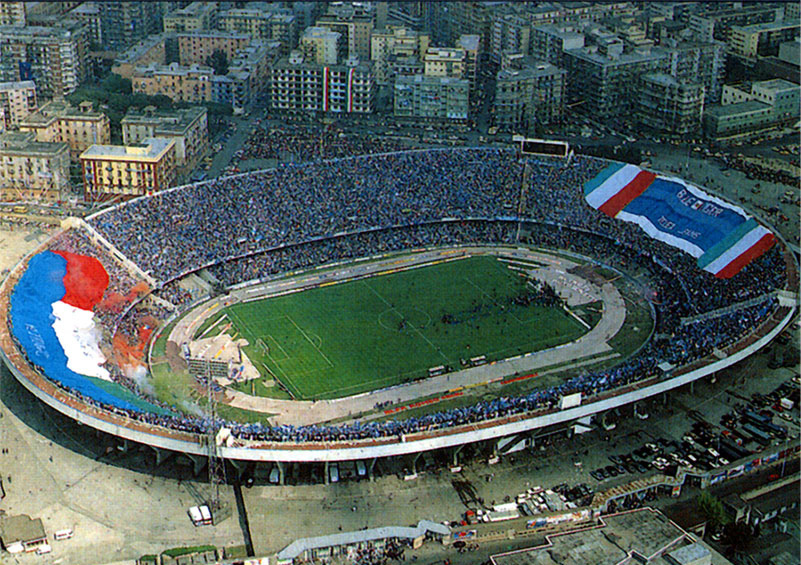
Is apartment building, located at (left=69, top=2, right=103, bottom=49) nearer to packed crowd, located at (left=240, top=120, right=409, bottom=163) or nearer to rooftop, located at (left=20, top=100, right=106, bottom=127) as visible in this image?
rooftop, located at (left=20, top=100, right=106, bottom=127)

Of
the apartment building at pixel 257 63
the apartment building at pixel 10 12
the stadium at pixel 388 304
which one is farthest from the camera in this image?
the apartment building at pixel 10 12

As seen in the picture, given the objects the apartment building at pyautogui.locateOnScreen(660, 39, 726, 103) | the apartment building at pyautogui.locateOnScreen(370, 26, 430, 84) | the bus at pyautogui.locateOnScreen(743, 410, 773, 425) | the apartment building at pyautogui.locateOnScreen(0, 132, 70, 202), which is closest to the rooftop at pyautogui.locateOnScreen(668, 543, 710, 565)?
the bus at pyautogui.locateOnScreen(743, 410, 773, 425)

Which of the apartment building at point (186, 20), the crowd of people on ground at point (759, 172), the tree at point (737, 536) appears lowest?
the tree at point (737, 536)

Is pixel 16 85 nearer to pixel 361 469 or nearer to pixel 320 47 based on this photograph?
pixel 320 47

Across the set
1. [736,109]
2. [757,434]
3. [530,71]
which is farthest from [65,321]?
[736,109]

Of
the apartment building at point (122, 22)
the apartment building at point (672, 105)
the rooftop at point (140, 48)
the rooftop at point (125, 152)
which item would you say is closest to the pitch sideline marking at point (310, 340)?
the rooftop at point (125, 152)

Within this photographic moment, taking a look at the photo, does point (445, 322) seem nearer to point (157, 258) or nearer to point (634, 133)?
point (157, 258)

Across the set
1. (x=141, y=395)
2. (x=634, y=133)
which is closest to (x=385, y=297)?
(x=141, y=395)

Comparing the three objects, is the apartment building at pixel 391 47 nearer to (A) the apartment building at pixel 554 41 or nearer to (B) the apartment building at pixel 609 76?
(A) the apartment building at pixel 554 41
